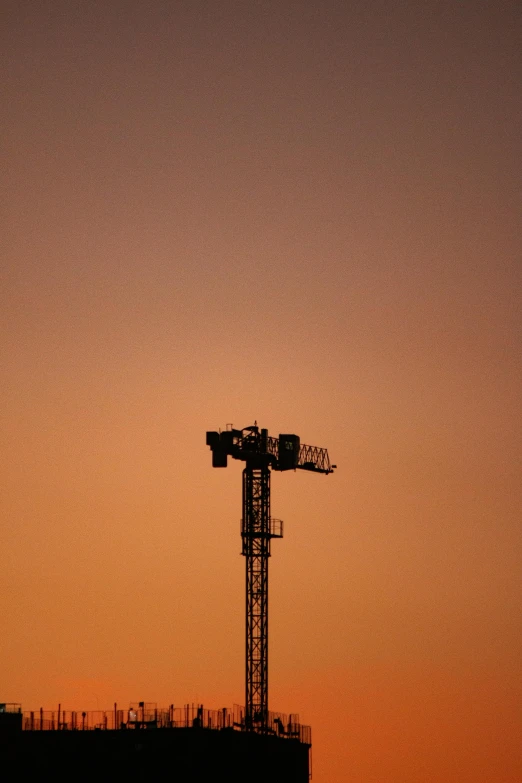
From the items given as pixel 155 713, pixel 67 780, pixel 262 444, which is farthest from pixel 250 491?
pixel 67 780

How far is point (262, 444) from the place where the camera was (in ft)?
642

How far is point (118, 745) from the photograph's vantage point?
155 metres

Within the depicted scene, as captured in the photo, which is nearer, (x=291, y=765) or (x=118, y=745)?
(x=118, y=745)

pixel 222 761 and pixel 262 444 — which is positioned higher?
pixel 262 444

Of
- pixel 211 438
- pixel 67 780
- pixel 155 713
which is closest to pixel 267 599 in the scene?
pixel 211 438

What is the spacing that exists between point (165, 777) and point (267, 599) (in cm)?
3789

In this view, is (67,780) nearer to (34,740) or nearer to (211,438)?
(34,740)

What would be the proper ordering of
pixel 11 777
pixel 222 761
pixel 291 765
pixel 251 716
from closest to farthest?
pixel 11 777
pixel 222 761
pixel 291 765
pixel 251 716

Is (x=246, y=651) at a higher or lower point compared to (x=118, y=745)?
higher

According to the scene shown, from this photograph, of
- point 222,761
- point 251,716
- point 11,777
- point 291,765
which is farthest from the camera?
point 251,716

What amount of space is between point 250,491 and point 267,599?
1049 cm

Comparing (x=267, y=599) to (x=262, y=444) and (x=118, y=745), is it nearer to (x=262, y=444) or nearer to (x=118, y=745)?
(x=262, y=444)

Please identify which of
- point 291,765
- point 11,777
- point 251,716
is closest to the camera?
point 11,777

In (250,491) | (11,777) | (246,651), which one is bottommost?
(11,777)
